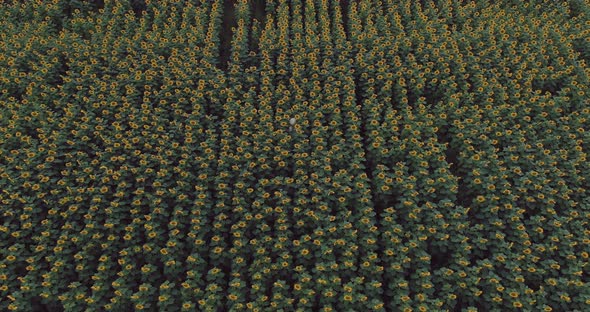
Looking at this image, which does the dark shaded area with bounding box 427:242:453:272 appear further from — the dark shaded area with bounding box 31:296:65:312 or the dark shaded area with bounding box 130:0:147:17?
the dark shaded area with bounding box 130:0:147:17

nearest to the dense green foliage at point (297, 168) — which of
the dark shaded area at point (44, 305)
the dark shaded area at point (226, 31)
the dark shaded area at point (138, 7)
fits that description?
the dark shaded area at point (44, 305)

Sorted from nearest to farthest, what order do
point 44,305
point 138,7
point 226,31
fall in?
point 44,305, point 226,31, point 138,7

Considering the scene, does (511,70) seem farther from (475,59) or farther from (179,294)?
(179,294)

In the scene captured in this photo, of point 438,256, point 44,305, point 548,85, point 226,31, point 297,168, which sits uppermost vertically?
point 226,31

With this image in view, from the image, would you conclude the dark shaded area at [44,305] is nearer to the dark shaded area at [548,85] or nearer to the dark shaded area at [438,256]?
the dark shaded area at [438,256]

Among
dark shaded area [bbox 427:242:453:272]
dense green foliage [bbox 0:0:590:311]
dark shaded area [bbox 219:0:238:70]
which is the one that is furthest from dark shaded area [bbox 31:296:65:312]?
dark shaded area [bbox 219:0:238:70]

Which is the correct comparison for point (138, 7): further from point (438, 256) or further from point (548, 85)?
point (548, 85)

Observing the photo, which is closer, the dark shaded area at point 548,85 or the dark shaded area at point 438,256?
the dark shaded area at point 438,256

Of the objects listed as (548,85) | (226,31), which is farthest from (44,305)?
(548,85)
